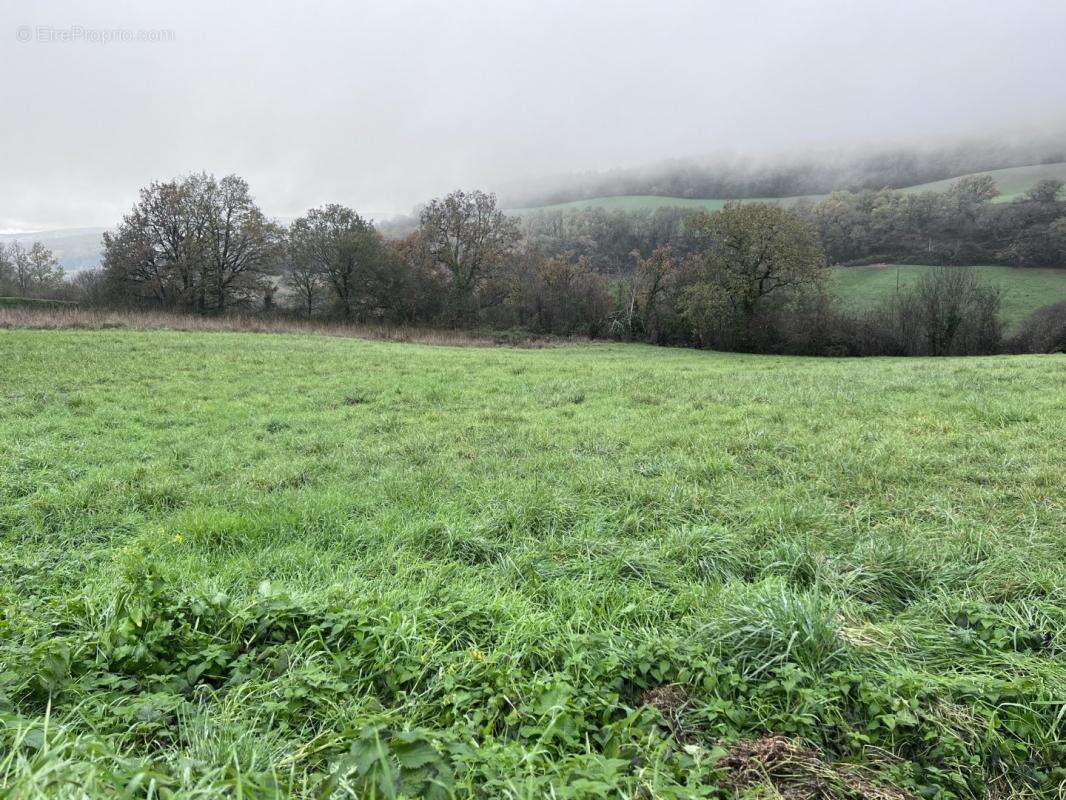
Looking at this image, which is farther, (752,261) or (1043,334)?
(752,261)

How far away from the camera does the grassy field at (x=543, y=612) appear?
1.85 metres

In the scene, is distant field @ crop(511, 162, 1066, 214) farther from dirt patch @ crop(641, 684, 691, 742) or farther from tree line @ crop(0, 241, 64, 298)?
dirt patch @ crop(641, 684, 691, 742)

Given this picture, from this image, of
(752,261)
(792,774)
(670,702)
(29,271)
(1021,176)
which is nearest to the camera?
(792,774)

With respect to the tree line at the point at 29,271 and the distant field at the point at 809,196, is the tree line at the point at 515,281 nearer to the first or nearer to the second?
the tree line at the point at 29,271

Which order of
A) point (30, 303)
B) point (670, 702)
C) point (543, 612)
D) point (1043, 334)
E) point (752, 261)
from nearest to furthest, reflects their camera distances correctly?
1. point (670, 702)
2. point (543, 612)
3. point (1043, 334)
4. point (752, 261)
5. point (30, 303)

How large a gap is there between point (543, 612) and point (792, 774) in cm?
143

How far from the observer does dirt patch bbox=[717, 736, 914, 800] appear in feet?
5.91

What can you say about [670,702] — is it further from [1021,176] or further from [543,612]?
[1021,176]

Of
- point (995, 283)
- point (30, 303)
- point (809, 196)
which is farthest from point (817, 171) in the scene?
point (30, 303)

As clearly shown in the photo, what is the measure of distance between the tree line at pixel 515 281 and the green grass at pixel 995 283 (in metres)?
4.60

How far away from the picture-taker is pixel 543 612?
2.96 metres

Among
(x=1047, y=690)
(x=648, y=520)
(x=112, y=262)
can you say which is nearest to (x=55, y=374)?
(x=648, y=520)

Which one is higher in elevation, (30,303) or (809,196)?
(809,196)

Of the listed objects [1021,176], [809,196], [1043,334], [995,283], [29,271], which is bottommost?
[1043,334]
